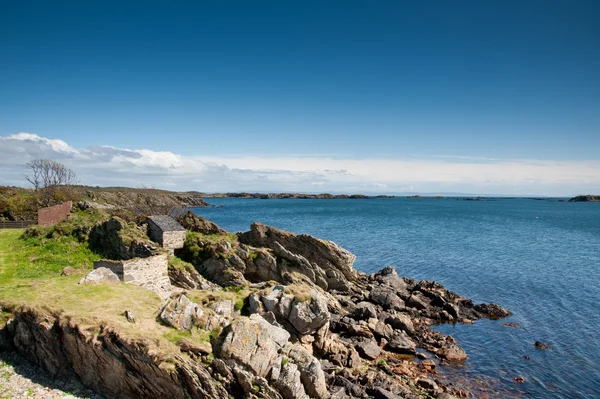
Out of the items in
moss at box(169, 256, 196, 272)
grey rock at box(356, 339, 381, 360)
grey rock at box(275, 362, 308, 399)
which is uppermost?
moss at box(169, 256, 196, 272)

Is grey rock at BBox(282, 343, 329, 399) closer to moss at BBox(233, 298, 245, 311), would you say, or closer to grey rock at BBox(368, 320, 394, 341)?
moss at BBox(233, 298, 245, 311)

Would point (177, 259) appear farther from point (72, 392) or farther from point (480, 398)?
point (480, 398)

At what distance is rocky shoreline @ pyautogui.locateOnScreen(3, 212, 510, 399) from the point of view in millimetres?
15336

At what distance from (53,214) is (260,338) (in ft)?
116

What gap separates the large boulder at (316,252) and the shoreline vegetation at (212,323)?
547 mm

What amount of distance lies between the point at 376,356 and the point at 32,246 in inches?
1158

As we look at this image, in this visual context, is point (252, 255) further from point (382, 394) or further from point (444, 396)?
point (444, 396)

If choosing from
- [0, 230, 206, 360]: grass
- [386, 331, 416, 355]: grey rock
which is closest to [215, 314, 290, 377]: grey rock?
[0, 230, 206, 360]: grass

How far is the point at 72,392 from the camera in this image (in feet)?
51.8

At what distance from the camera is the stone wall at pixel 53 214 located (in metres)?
39.6

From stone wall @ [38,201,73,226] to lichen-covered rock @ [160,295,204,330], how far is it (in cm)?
2995

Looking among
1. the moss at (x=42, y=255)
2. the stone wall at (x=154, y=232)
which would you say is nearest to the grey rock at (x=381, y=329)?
the stone wall at (x=154, y=232)

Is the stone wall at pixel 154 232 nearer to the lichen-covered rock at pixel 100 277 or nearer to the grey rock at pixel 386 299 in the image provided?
the lichen-covered rock at pixel 100 277

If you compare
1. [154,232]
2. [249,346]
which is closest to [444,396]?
[249,346]
